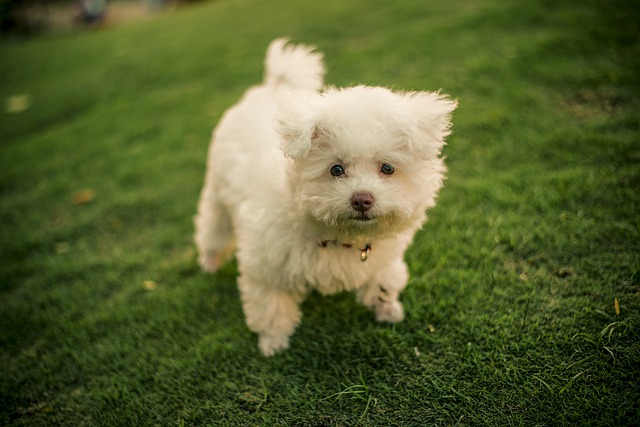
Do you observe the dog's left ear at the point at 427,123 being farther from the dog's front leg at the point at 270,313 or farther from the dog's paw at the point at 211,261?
the dog's paw at the point at 211,261

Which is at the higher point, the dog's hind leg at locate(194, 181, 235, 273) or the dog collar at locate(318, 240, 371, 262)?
the dog collar at locate(318, 240, 371, 262)

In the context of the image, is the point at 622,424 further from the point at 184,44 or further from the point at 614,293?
the point at 184,44

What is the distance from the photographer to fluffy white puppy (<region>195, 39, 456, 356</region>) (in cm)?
188

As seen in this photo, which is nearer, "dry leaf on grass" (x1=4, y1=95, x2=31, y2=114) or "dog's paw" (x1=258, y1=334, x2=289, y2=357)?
"dog's paw" (x1=258, y1=334, x2=289, y2=357)

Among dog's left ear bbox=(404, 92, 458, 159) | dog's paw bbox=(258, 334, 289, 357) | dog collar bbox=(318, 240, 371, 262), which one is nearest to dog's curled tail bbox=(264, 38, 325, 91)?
dog's left ear bbox=(404, 92, 458, 159)

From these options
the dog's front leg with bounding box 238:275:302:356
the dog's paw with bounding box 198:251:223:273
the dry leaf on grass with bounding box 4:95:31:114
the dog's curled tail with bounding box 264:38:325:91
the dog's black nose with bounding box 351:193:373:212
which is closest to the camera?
the dog's black nose with bounding box 351:193:373:212

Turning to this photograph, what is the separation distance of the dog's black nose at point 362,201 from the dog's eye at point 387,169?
17cm

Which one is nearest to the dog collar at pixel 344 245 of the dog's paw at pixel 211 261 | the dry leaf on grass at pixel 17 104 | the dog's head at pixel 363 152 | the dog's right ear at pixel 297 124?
the dog's head at pixel 363 152

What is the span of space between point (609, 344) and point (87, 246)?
13.0 ft

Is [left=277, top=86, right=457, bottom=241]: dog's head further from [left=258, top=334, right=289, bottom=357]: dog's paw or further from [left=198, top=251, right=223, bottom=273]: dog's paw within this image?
[left=198, top=251, right=223, bottom=273]: dog's paw

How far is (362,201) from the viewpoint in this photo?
1855 mm

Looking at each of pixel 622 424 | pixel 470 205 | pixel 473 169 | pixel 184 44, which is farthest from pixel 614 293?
pixel 184 44

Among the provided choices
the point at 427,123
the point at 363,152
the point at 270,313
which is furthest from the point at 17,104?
the point at 427,123

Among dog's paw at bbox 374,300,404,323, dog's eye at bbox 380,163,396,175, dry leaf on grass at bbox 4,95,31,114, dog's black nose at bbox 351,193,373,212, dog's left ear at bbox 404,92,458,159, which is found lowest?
dog's paw at bbox 374,300,404,323
